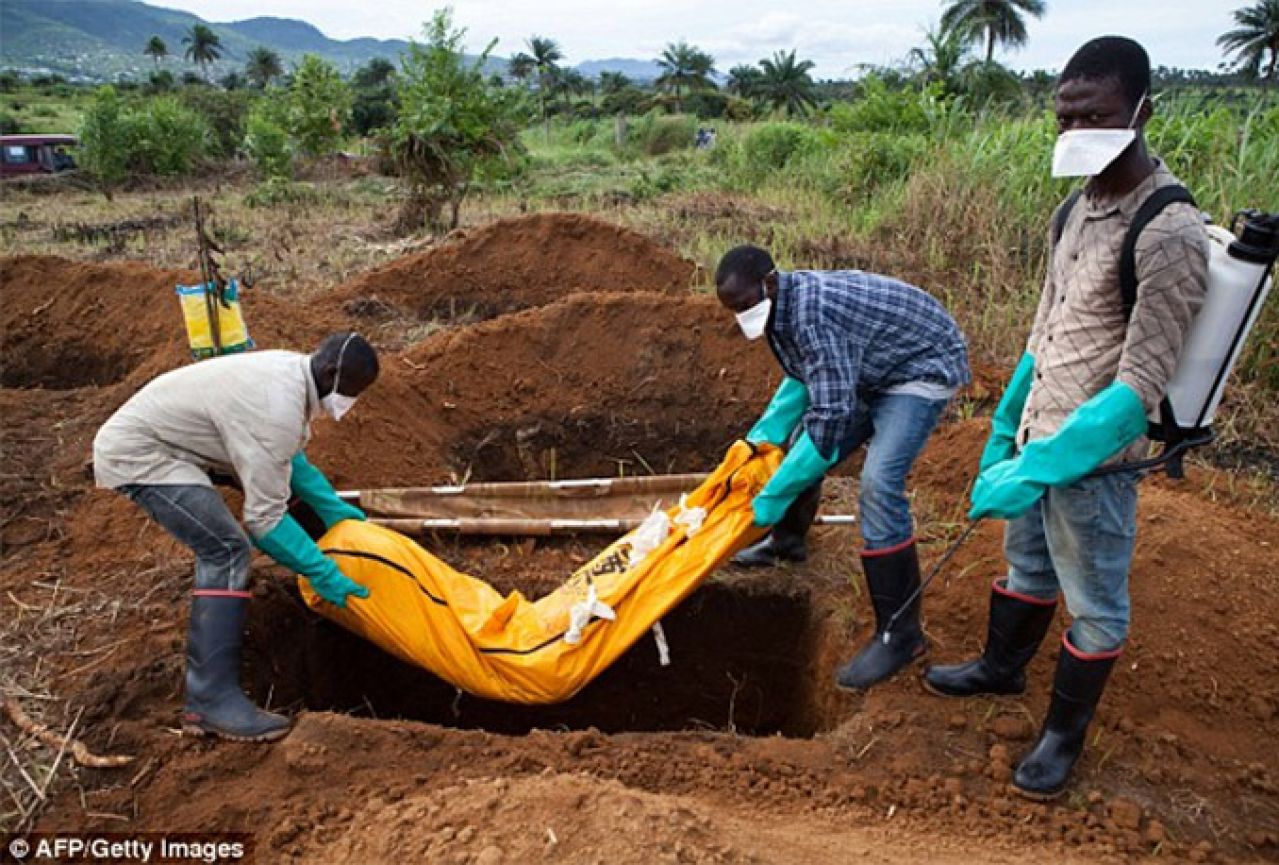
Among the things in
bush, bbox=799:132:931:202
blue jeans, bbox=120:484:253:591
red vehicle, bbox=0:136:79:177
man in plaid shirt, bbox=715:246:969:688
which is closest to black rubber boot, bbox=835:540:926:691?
man in plaid shirt, bbox=715:246:969:688

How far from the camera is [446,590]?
330 cm

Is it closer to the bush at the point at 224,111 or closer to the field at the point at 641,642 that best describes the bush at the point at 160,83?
the bush at the point at 224,111

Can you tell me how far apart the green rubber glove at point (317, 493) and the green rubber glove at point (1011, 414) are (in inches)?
95.0

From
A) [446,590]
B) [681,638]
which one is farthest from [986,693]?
[446,590]

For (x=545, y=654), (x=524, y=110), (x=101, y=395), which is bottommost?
(x=545, y=654)

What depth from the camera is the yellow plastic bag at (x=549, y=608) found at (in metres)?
3.21

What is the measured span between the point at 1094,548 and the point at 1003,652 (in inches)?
26.6

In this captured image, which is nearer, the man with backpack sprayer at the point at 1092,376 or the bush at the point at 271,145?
the man with backpack sprayer at the point at 1092,376

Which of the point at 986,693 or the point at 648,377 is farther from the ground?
the point at 648,377

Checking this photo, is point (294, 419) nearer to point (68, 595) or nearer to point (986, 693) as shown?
point (68, 595)

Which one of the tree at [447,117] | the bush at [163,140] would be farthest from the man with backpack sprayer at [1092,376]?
the bush at [163,140]

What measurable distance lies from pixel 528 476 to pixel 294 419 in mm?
2537

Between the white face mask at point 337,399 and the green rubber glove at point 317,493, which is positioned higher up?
the white face mask at point 337,399

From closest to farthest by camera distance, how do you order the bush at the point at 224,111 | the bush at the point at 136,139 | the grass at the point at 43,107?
the bush at the point at 136,139 < the bush at the point at 224,111 < the grass at the point at 43,107
